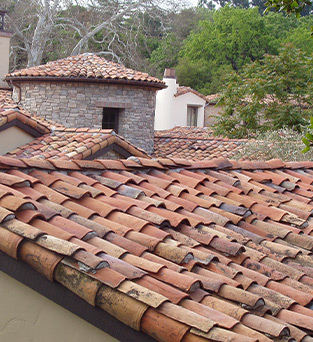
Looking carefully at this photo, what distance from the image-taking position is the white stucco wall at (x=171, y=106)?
32438 millimetres

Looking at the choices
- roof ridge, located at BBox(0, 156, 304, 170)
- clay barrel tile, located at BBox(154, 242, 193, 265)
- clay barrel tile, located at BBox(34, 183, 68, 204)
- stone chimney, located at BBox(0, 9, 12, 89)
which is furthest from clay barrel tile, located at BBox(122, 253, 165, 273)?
stone chimney, located at BBox(0, 9, 12, 89)

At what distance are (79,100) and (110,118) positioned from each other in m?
1.33

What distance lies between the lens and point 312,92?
23.2m

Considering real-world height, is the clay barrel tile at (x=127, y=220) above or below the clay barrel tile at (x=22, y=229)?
below

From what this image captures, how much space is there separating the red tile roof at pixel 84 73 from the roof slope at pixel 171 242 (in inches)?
571

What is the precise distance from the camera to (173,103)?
3284cm

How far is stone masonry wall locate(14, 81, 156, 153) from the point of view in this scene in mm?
20594

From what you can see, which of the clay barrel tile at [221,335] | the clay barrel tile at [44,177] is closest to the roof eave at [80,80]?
the clay barrel tile at [44,177]

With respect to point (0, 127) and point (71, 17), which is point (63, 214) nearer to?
point (0, 127)

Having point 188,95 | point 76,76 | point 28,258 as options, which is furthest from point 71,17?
point 28,258

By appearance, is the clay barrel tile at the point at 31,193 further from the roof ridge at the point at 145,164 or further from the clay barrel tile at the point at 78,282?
the clay barrel tile at the point at 78,282

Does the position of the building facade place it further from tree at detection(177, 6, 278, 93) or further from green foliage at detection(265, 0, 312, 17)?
tree at detection(177, 6, 278, 93)

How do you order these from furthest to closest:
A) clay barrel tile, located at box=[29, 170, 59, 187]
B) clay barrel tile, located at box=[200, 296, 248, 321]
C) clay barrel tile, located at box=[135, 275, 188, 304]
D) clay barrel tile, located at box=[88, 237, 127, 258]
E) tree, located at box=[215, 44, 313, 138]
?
tree, located at box=[215, 44, 313, 138]
clay barrel tile, located at box=[29, 170, 59, 187]
clay barrel tile, located at box=[88, 237, 127, 258]
clay barrel tile, located at box=[200, 296, 248, 321]
clay barrel tile, located at box=[135, 275, 188, 304]

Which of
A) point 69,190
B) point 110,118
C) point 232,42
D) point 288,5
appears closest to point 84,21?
point 110,118
